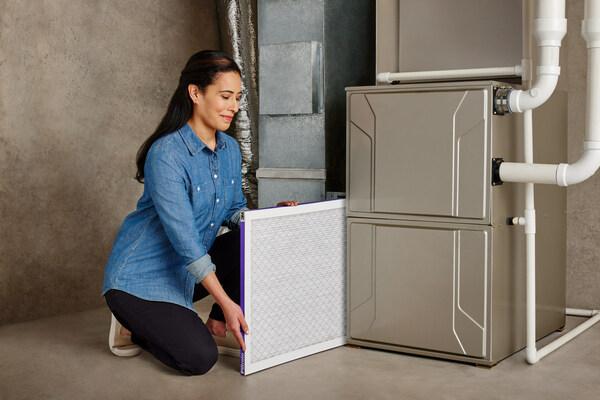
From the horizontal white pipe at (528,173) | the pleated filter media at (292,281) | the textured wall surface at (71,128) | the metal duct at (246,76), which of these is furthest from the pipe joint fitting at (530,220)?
the textured wall surface at (71,128)

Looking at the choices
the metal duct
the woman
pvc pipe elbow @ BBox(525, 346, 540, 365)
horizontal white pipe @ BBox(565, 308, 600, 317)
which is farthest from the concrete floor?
the metal duct

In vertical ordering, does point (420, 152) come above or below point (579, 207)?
above

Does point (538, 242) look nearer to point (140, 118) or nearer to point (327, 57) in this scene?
point (327, 57)

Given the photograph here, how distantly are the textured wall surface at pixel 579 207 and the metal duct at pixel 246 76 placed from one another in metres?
1.63

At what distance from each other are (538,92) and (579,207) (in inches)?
49.8

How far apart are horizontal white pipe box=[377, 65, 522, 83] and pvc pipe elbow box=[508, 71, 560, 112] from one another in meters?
0.18

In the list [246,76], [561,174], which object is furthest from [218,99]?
[246,76]

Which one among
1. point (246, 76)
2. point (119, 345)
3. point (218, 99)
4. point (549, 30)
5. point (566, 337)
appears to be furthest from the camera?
point (246, 76)

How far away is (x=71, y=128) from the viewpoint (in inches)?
154

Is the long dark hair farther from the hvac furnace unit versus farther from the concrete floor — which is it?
the concrete floor

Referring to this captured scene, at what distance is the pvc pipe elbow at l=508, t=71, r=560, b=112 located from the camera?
9.25 feet

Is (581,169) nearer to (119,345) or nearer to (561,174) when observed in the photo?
(561,174)

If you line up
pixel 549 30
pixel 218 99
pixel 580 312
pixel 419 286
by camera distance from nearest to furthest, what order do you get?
pixel 549 30
pixel 218 99
pixel 419 286
pixel 580 312

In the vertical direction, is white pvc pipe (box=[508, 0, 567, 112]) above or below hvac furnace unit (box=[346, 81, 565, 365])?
above
